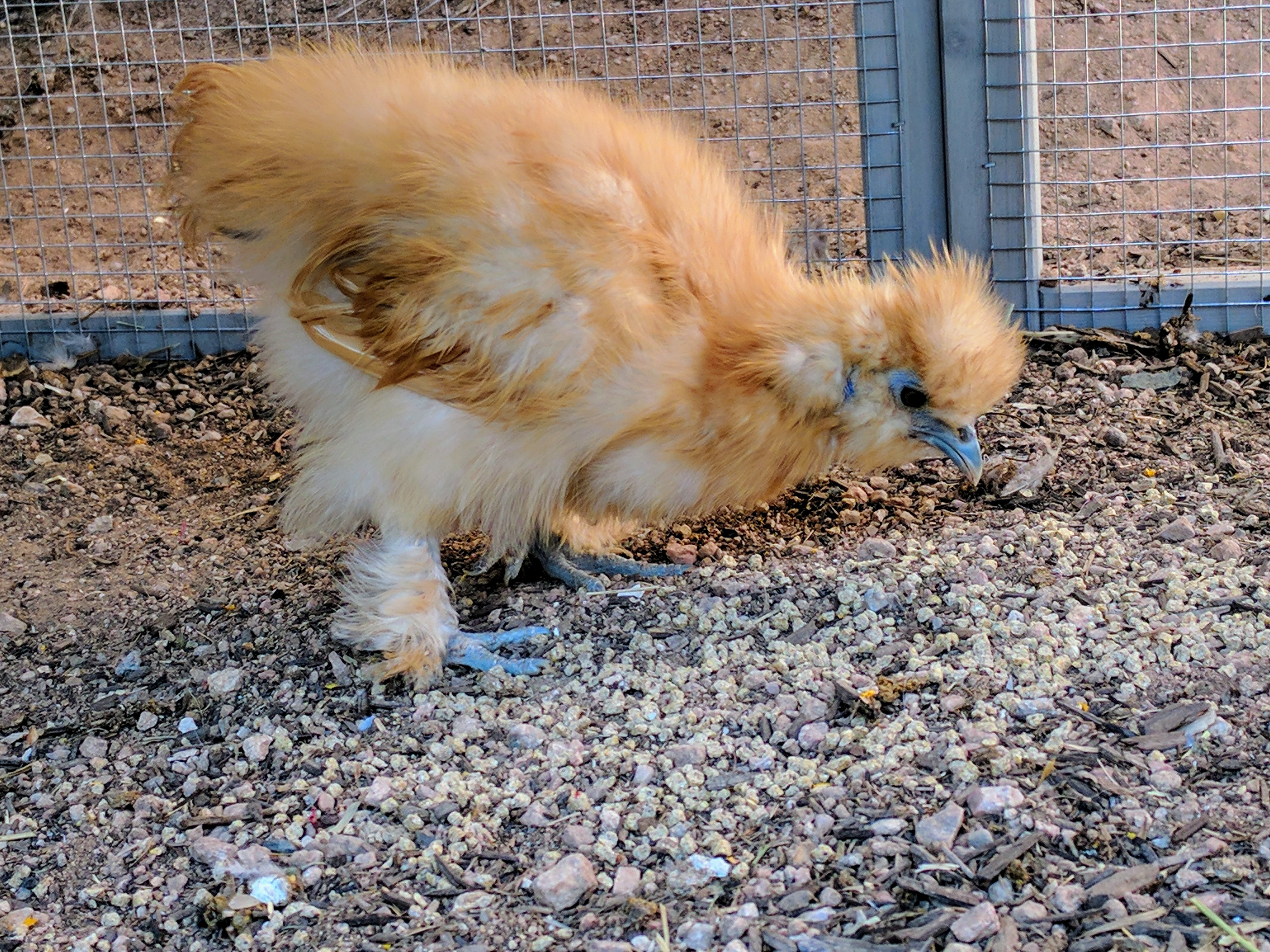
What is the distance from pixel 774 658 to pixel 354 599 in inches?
48.4

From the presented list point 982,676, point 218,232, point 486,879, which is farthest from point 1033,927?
point 218,232

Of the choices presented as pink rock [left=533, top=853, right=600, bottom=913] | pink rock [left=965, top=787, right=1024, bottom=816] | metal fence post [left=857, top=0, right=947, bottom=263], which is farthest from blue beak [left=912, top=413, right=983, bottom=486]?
metal fence post [left=857, top=0, right=947, bottom=263]

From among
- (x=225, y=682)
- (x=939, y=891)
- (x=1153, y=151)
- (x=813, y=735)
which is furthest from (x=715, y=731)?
(x=1153, y=151)

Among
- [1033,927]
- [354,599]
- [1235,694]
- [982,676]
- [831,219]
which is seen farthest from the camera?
[831,219]

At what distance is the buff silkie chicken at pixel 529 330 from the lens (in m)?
3.26

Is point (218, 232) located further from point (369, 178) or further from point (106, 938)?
point (106, 938)

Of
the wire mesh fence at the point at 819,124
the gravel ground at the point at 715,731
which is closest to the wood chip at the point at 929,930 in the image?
the gravel ground at the point at 715,731

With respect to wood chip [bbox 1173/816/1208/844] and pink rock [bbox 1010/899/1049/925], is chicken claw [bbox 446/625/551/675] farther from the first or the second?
wood chip [bbox 1173/816/1208/844]

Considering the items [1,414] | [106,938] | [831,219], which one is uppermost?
[831,219]

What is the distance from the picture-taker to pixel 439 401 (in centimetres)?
338

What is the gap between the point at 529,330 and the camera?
10.6 ft

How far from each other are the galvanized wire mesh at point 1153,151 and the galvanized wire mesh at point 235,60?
40.2 inches

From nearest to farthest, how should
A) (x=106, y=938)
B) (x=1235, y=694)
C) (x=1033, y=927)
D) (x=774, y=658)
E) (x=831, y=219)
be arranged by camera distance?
(x=1033, y=927) < (x=106, y=938) < (x=1235, y=694) < (x=774, y=658) < (x=831, y=219)

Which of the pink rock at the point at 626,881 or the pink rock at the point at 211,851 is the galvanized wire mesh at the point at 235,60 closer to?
the pink rock at the point at 626,881
